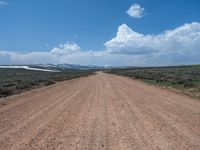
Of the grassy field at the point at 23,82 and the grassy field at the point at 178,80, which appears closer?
the grassy field at the point at 178,80

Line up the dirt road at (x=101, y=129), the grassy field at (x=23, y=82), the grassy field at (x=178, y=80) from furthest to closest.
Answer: the grassy field at (x=23, y=82) → the grassy field at (x=178, y=80) → the dirt road at (x=101, y=129)

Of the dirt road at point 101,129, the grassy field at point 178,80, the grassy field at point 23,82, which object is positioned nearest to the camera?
the dirt road at point 101,129

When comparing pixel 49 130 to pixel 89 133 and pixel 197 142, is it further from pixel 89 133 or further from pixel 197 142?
pixel 197 142

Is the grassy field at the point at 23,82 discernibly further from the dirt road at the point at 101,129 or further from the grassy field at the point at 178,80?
the grassy field at the point at 178,80

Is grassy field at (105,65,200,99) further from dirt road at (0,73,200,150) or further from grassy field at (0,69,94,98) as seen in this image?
grassy field at (0,69,94,98)

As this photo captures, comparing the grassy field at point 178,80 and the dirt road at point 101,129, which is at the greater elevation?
the dirt road at point 101,129

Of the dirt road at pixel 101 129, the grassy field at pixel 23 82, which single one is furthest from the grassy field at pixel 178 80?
the grassy field at pixel 23 82

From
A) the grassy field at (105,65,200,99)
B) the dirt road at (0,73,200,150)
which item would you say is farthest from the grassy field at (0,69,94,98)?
the grassy field at (105,65,200,99)

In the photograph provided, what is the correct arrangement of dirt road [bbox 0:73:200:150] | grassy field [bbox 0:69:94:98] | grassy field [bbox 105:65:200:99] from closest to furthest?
dirt road [bbox 0:73:200:150] < grassy field [bbox 105:65:200:99] < grassy field [bbox 0:69:94:98]

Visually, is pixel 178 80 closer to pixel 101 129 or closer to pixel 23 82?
pixel 23 82

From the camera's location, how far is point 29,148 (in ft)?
20.9

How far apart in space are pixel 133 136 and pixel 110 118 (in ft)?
9.29

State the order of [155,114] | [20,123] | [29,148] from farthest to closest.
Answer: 1. [155,114]
2. [20,123]
3. [29,148]

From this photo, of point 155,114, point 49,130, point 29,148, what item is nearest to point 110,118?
point 155,114
